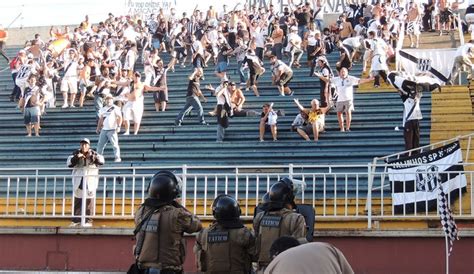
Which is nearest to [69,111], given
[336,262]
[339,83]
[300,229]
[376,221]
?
[339,83]

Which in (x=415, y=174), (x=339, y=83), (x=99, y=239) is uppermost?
(x=339, y=83)

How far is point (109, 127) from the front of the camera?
2173 centimetres

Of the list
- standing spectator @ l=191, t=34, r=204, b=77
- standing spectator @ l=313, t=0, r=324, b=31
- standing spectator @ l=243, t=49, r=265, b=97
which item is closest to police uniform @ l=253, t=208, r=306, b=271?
standing spectator @ l=243, t=49, r=265, b=97

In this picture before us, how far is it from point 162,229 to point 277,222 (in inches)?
51.7

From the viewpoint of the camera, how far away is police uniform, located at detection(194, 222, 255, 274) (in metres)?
11.0

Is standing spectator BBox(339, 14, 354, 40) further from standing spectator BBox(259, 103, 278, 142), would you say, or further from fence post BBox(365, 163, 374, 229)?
fence post BBox(365, 163, 374, 229)

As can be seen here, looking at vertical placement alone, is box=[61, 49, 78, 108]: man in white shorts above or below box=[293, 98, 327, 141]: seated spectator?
above

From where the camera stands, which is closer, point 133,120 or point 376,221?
point 376,221

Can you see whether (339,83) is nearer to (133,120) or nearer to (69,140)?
(133,120)

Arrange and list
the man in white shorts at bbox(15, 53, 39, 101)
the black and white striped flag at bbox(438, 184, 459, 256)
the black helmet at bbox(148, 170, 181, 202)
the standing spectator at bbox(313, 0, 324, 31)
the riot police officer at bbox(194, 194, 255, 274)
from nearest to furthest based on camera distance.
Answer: the black helmet at bbox(148, 170, 181, 202) < the riot police officer at bbox(194, 194, 255, 274) < the black and white striped flag at bbox(438, 184, 459, 256) < the man in white shorts at bbox(15, 53, 39, 101) < the standing spectator at bbox(313, 0, 324, 31)

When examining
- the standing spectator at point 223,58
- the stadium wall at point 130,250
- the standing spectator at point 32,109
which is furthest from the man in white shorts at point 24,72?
the stadium wall at point 130,250

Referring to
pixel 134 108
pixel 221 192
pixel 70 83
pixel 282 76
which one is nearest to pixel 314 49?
pixel 282 76

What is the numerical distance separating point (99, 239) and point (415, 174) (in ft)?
17.2

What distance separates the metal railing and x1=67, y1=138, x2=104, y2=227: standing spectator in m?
0.11
